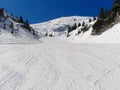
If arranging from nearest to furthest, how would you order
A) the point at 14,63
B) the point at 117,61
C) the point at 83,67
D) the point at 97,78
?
the point at 97,78
the point at 83,67
the point at 14,63
the point at 117,61

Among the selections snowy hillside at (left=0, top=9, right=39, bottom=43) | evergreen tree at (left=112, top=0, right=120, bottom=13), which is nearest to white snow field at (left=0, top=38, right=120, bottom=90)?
snowy hillside at (left=0, top=9, right=39, bottom=43)

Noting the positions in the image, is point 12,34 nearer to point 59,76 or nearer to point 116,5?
point 116,5

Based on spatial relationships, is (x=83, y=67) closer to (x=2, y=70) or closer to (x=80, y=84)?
(x=80, y=84)

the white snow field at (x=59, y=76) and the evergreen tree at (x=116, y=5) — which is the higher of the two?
the evergreen tree at (x=116, y=5)

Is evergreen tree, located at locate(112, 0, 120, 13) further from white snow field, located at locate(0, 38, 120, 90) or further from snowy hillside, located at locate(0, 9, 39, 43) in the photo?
white snow field, located at locate(0, 38, 120, 90)

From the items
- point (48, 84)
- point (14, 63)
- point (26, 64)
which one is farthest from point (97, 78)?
point (14, 63)

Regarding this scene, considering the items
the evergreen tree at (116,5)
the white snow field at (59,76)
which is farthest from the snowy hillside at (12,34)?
the evergreen tree at (116,5)

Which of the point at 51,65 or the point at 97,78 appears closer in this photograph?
the point at 97,78

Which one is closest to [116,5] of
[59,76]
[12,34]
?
[12,34]

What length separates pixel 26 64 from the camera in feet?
29.0

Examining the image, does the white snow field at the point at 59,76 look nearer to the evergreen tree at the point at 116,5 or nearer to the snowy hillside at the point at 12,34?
the snowy hillside at the point at 12,34

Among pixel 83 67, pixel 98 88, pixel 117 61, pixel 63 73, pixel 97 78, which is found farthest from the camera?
pixel 117 61

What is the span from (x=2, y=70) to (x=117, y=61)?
6603mm

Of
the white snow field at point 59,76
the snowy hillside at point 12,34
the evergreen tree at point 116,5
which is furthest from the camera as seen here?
the evergreen tree at point 116,5
